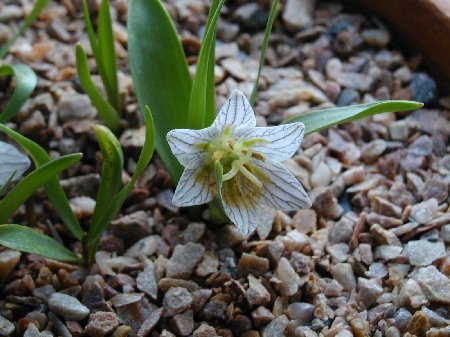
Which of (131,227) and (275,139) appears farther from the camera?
(131,227)

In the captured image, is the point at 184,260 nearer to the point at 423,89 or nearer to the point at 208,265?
the point at 208,265

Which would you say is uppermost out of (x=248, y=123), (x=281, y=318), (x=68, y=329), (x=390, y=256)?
(x=248, y=123)

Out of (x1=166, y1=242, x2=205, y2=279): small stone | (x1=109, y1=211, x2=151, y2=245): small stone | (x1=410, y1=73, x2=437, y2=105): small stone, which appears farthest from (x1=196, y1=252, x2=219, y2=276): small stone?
(x1=410, y1=73, x2=437, y2=105): small stone

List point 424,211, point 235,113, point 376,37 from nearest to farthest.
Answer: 1. point 235,113
2. point 424,211
3. point 376,37

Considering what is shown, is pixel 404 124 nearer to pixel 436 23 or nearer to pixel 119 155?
pixel 436 23

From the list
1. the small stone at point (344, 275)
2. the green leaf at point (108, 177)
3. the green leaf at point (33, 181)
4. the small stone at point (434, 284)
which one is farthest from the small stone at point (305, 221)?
the green leaf at point (33, 181)

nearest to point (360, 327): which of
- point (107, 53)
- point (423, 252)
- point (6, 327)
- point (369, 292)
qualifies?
point (369, 292)

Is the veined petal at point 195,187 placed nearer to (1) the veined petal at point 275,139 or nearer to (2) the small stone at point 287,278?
(1) the veined petal at point 275,139

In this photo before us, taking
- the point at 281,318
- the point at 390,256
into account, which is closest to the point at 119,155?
the point at 281,318
